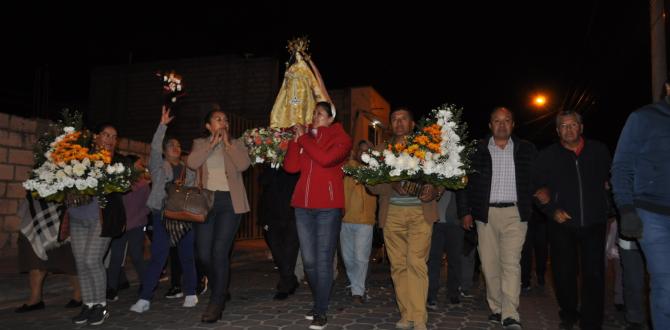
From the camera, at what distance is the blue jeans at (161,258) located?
18.9 ft

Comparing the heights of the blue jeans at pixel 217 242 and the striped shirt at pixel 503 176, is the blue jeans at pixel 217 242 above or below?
below

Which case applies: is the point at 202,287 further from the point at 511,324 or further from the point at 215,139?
the point at 511,324

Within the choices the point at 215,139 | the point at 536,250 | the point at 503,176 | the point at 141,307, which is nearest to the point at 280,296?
the point at 141,307

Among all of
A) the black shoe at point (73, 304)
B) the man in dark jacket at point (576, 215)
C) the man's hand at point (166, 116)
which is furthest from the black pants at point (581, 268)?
the black shoe at point (73, 304)

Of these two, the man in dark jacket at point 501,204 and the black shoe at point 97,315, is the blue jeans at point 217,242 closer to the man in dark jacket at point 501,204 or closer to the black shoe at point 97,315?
the black shoe at point 97,315

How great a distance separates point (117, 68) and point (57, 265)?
733 inches

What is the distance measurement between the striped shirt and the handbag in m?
3.09

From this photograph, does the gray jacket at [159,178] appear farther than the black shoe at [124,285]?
No

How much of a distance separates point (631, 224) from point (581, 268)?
1992 mm

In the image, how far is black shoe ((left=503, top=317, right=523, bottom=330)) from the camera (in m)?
4.84

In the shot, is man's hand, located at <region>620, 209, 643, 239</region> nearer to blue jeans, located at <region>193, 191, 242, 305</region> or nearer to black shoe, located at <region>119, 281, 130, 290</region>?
blue jeans, located at <region>193, 191, 242, 305</region>

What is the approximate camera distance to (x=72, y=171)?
5.00 m

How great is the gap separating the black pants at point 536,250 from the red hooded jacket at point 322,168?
4.13 metres

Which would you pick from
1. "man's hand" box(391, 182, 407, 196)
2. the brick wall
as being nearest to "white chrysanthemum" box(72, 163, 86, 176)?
"man's hand" box(391, 182, 407, 196)
